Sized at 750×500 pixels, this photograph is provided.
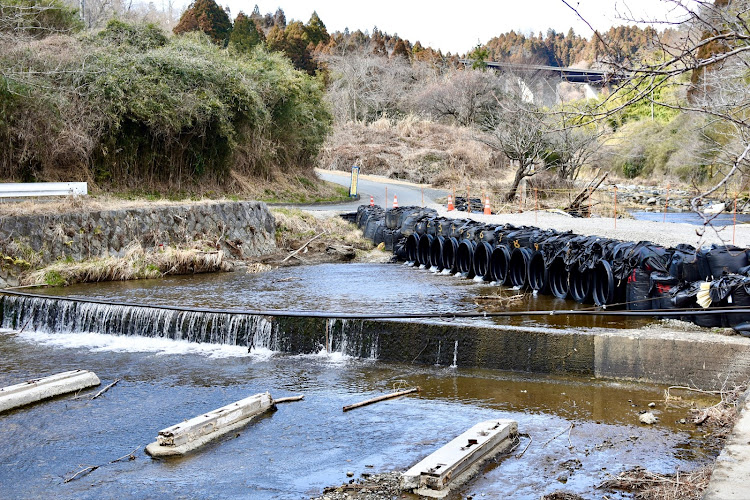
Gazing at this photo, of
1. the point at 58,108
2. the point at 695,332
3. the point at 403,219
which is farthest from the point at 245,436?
the point at 58,108

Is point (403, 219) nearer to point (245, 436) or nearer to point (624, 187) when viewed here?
point (245, 436)

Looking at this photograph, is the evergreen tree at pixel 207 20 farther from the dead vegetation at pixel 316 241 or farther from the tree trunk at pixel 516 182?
the dead vegetation at pixel 316 241

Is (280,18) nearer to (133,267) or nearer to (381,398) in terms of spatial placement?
(133,267)

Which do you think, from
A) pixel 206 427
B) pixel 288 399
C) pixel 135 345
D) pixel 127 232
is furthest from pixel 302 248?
pixel 206 427

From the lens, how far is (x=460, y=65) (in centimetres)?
7694

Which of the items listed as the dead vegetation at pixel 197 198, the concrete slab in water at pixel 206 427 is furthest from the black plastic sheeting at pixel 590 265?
the dead vegetation at pixel 197 198

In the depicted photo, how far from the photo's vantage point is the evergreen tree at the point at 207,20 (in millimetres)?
56688

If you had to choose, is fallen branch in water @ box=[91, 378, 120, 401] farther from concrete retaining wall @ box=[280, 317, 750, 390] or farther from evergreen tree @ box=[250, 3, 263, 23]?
evergreen tree @ box=[250, 3, 263, 23]

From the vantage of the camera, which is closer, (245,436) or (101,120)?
(245,436)

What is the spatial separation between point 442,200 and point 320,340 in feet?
87.1

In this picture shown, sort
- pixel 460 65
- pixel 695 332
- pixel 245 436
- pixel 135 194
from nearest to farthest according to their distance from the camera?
1. pixel 245 436
2. pixel 695 332
3. pixel 135 194
4. pixel 460 65

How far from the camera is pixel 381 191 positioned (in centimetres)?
4016

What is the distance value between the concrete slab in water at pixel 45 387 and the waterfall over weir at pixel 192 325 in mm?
1890

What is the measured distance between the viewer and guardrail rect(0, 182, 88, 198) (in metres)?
18.7
